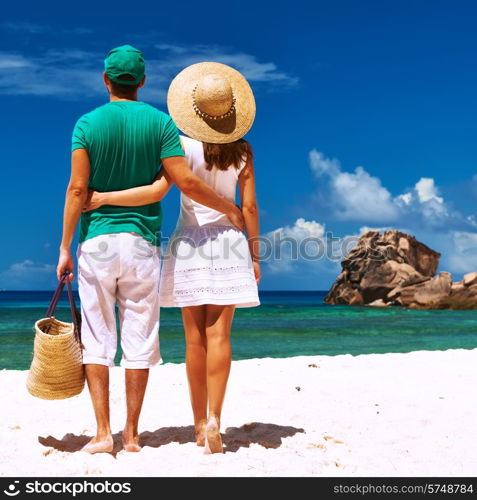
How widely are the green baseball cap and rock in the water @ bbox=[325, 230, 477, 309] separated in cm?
3987

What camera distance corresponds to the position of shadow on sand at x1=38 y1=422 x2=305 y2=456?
186 inches

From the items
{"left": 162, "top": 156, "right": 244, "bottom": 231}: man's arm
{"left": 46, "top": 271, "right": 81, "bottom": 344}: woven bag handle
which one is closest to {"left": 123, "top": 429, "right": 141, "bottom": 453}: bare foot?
{"left": 46, "top": 271, "right": 81, "bottom": 344}: woven bag handle

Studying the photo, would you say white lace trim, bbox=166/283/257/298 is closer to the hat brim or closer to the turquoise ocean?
the hat brim

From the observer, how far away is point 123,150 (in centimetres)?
413

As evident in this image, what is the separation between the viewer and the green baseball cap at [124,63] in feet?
13.7

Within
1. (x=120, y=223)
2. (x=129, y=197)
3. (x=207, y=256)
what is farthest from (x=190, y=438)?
(x=129, y=197)

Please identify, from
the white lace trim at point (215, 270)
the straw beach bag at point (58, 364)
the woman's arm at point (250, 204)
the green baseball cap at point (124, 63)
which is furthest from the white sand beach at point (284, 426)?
the green baseball cap at point (124, 63)

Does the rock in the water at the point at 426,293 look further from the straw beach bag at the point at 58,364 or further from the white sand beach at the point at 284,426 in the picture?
the straw beach bag at the point at 58,364

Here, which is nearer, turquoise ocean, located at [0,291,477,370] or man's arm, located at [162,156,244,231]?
man's arm, located at [162,156,244,231]

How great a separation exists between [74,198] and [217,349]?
4.23 ft

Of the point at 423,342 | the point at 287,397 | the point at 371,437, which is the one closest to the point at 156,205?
the point at 371,437
